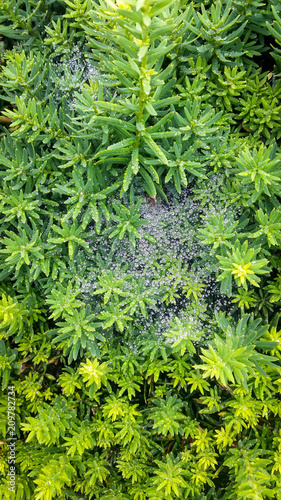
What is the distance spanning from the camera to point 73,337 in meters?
2.20

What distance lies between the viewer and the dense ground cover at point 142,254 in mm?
2146

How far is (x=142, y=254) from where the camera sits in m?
2.44

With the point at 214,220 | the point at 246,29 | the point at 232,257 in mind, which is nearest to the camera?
the point at 232,257

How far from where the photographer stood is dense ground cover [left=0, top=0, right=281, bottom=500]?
2146 millimetres

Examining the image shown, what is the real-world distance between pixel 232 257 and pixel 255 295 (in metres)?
0.60

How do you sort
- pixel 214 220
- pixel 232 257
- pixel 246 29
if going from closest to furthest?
pixel 232 257 < pixel 214 220 < pixel 246 29

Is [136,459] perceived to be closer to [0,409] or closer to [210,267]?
[0,409]

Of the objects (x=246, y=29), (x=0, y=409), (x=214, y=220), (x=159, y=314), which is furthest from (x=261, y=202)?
(x=0, y=409)

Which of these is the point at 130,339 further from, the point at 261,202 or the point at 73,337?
the point at 261,202

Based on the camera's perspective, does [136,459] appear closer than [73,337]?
No

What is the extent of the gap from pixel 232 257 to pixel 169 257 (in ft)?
1.91

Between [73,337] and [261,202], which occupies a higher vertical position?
[261,202]

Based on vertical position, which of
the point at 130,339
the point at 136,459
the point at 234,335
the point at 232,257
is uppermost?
the point at 232,257

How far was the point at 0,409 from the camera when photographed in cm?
249
